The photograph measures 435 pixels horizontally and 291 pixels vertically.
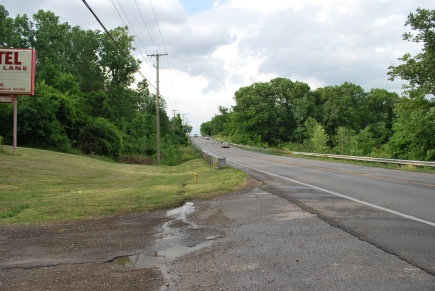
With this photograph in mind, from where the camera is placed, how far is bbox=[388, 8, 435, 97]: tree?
22.8 metres

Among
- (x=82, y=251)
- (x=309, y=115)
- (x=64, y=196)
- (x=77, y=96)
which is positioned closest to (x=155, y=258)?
(x=82, y=251)

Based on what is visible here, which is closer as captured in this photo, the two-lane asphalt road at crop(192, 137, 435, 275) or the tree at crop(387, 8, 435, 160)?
the two-lane asphalt road at crop(192, 137, 435, 275)

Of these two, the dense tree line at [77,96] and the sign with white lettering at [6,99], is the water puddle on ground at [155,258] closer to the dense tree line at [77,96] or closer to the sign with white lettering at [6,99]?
the sign with white lettering at [6,99]

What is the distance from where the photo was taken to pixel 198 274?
4.79 metres

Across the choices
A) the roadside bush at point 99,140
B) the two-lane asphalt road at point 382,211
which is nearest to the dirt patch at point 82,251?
the two-lane asphalt road at point 382,211

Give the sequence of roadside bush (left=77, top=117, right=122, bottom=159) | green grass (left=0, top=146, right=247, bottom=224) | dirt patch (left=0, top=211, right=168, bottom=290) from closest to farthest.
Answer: dirt patch (left=0, top=211, right=168, bottom=290) → green grass (left=0, top=146, right=247, bottom=224) → roadside bush (left=77, top=117, right=122, bottom=159)

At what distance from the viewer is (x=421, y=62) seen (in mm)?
24562

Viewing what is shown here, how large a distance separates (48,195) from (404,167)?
22.7m

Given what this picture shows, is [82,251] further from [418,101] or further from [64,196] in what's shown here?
[418,101]

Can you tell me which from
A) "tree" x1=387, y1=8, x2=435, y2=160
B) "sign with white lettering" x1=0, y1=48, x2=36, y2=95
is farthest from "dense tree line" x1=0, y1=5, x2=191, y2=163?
"tree" x1=387, y1=8, x2=435, y2=160

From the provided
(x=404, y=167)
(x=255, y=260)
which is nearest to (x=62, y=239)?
(x=255, y=260)

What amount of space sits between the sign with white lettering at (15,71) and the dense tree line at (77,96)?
8.03m

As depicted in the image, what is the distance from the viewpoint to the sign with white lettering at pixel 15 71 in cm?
2219

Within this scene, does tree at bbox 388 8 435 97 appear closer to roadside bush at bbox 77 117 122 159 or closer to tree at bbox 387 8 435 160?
tree at bbox 387 8 435 160
